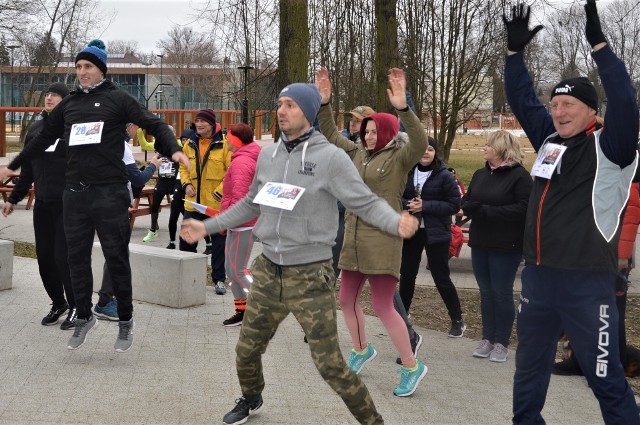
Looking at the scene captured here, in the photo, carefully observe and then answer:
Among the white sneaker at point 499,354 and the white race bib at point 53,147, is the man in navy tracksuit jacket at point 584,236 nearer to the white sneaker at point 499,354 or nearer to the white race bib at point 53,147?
the white sneaker at point 499,354

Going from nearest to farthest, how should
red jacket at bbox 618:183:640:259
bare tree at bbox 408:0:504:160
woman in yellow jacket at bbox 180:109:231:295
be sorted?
red jacket at bbox 618:183:640:259
woman in yellow jacket at bbox 180:109:231:295
bare tree at bbox 408:0:504:160

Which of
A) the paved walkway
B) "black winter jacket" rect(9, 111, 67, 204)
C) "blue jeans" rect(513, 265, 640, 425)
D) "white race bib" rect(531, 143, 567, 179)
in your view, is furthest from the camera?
"black winter jacket" rect(9, 111, 67, 204)

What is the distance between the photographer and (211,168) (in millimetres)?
9391

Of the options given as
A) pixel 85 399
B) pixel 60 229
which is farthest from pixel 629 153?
pixel 60 229

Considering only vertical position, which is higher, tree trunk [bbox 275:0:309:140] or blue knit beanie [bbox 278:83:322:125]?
tree trunk [bbox 275:0:309:140]

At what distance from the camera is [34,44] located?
56625mm

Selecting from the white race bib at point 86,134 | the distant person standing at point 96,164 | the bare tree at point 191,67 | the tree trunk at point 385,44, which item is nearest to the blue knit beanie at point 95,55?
the distant person standing at point 96,164

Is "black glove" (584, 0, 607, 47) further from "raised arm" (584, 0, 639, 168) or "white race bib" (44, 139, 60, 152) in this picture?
"white race bib" (44, 139, 60, 152)

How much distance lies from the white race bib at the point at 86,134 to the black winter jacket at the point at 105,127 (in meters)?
0.04

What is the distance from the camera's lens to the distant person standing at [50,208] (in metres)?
Answer: 6.82

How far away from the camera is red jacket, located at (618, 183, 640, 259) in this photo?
6207mm

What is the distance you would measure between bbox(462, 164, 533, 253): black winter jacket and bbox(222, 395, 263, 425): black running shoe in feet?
8.01

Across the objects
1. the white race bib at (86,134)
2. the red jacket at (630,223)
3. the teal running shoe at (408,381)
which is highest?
the white race bib at (86,134)

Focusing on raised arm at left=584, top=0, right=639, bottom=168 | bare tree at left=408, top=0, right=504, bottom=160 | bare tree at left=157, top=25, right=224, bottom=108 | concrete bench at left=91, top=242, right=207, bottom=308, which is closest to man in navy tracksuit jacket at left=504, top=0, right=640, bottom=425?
raised arm at left=584, top=0, right=639, bottom=168
